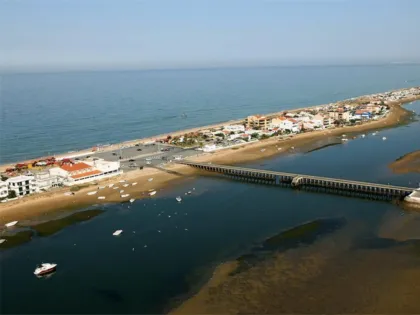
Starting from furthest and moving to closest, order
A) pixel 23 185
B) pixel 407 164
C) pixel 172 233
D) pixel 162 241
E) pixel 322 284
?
pixel 407 164
pixel 23 185
pixel 172 233
pixel 162 241
pixel 322 284

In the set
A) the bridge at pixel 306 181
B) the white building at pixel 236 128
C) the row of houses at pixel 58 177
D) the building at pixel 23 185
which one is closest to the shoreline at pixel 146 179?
the row of houses at pixel 58 177

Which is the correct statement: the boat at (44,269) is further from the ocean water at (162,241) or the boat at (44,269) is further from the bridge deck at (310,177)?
the bridge deck at (310,177)

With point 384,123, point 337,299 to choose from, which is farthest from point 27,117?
point 337,299

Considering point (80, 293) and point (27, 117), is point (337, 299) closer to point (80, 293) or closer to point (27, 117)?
point (80, 293)

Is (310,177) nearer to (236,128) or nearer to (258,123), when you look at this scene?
(236,128)

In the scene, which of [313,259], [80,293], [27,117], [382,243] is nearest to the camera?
[80,293]

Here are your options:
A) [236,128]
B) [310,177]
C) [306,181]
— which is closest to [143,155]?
[236,128]
